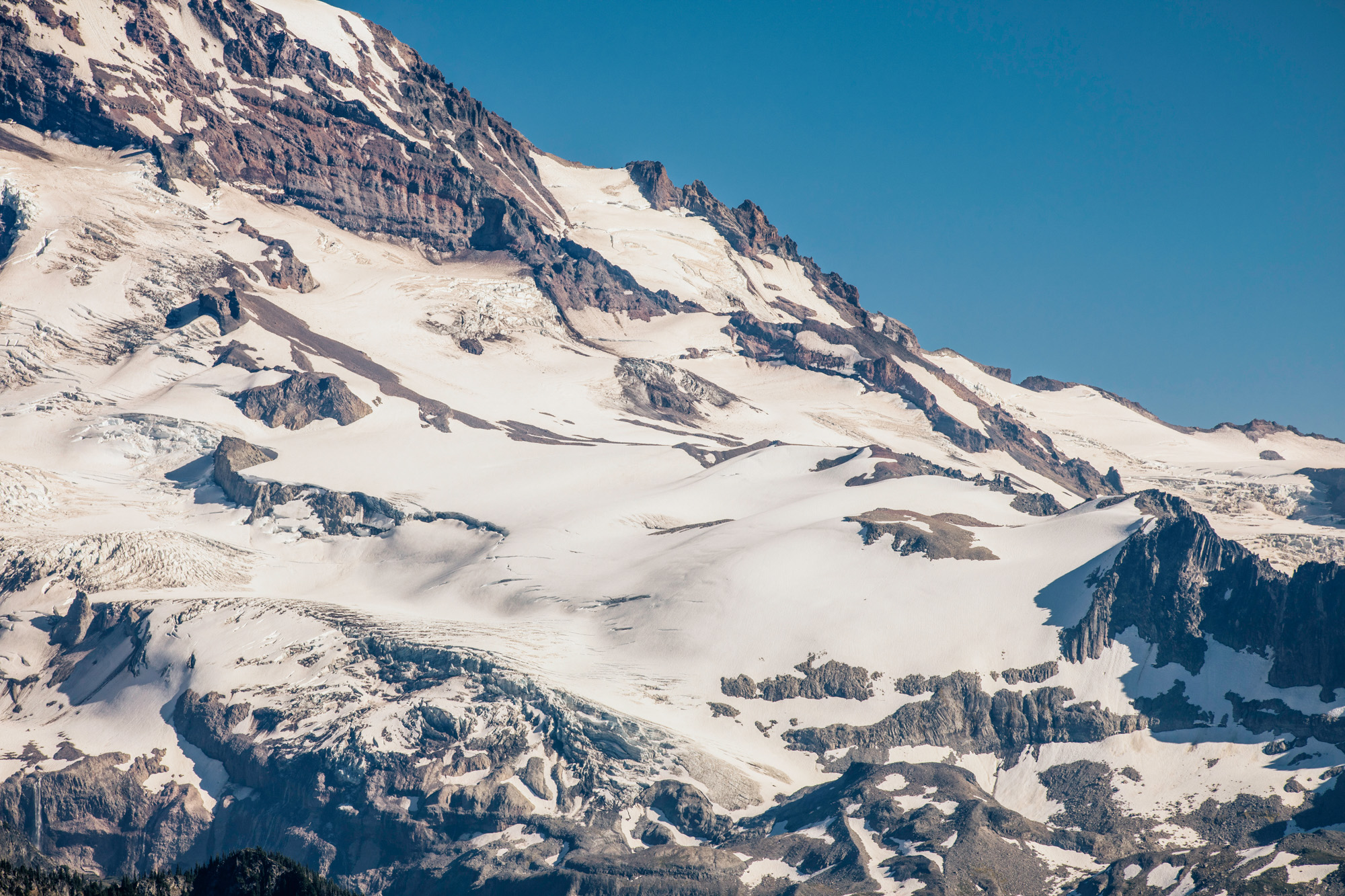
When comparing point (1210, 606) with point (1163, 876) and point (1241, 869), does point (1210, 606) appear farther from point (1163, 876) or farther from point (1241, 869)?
point (1163, 876)

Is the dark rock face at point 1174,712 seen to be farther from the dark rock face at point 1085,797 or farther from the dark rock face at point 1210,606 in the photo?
the dark rock face at point 1085,797

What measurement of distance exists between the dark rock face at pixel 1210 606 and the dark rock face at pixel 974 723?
10411mm

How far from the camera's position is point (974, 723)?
573ft

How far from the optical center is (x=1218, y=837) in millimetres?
147250

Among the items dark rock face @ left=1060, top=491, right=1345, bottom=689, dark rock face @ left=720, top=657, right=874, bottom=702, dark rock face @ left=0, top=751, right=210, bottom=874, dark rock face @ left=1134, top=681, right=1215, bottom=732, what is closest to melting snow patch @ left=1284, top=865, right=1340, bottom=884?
dark rock face @ left=1134, top=681, right=1215, bottom=732

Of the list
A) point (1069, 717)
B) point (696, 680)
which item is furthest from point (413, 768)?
point (1069, 717)

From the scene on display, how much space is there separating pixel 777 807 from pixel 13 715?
10506cm

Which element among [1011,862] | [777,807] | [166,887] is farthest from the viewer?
[777,807]

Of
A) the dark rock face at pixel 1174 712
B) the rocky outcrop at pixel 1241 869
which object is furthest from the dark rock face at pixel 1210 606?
the rocky outcrop at pixel 1241 869

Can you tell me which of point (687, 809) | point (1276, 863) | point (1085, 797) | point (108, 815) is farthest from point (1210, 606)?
point (108, 815)

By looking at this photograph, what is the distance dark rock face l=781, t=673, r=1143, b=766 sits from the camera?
560 feet

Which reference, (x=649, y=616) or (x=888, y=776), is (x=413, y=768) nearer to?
(x=649, y=616)

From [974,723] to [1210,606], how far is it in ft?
133

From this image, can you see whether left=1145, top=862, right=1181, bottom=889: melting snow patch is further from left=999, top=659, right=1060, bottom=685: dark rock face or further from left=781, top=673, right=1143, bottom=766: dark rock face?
left=999, top=659, right=1060, bottom=685: dark rock face
